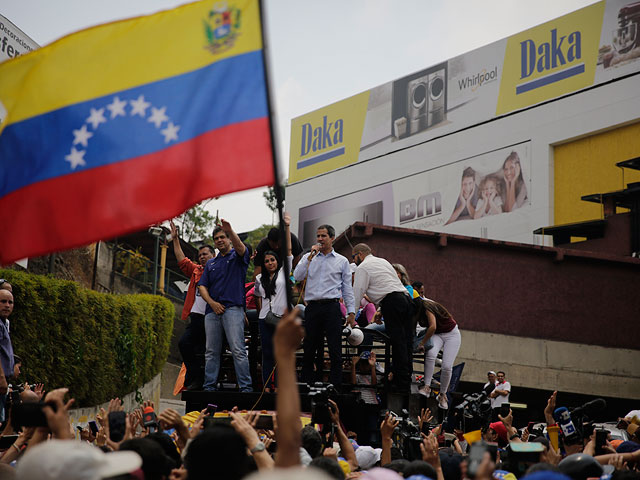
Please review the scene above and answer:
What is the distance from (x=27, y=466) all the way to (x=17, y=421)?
114cm

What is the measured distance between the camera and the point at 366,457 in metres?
7.08

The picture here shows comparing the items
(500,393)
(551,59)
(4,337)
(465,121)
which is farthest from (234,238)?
(465,121)

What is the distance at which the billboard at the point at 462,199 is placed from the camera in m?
37.0

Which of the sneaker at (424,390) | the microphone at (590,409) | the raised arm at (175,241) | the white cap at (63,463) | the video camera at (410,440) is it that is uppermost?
the raised arm at (175,241)

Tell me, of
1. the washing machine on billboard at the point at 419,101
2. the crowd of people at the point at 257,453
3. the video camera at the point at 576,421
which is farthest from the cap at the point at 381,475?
the washing machine on billboard at the point at 419,101

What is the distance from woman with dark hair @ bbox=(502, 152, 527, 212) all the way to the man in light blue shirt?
93.7 ft

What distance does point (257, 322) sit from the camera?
1052cm

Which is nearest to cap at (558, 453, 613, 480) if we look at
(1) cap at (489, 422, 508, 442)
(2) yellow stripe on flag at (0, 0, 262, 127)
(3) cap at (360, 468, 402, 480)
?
(3) cap at (360, 468, 402, 480)

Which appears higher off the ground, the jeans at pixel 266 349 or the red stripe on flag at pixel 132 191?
the red stripe on flag at pixel 132 191

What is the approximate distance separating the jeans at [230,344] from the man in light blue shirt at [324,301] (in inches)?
27.1

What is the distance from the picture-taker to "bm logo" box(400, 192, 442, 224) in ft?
135

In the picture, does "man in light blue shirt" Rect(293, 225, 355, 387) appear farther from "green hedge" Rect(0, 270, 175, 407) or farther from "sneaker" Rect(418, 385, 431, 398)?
"green hedge" Rect(0, 270, 175, 407)

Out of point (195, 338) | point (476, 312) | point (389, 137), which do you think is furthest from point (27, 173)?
point (389, 137)

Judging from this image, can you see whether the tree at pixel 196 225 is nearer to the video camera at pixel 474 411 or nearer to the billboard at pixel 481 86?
the billboard at pixel 481 86
